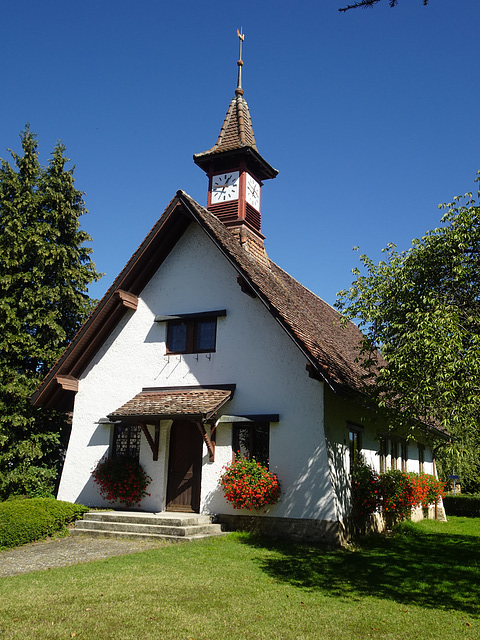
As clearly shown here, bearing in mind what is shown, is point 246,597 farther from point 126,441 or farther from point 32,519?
point 126,441

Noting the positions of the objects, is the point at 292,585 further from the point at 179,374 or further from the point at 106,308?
the point at 106,308

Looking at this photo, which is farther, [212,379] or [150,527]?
[212,379]

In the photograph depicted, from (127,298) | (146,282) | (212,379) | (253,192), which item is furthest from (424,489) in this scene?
(253,192)

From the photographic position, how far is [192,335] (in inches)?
656

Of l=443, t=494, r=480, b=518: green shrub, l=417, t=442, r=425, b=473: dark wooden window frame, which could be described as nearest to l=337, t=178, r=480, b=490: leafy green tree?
l=417, t=442, r=425, b=473: dark wooden window frame

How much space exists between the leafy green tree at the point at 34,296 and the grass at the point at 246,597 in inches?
365

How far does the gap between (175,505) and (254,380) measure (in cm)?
419

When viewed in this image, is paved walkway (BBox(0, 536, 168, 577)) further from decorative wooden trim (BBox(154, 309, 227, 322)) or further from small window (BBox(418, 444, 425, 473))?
small window (BBox(418, 444, 425, 473))

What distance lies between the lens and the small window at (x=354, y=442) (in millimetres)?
15719

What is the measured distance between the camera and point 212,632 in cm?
677

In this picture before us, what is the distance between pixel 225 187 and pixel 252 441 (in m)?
9.64

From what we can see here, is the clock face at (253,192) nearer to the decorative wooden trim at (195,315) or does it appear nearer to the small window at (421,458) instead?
the decorative wooden trim at (195,315)

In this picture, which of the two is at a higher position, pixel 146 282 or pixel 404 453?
pixel 146 282

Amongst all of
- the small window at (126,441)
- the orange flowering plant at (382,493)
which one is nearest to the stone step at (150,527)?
the small window at (126,441)
